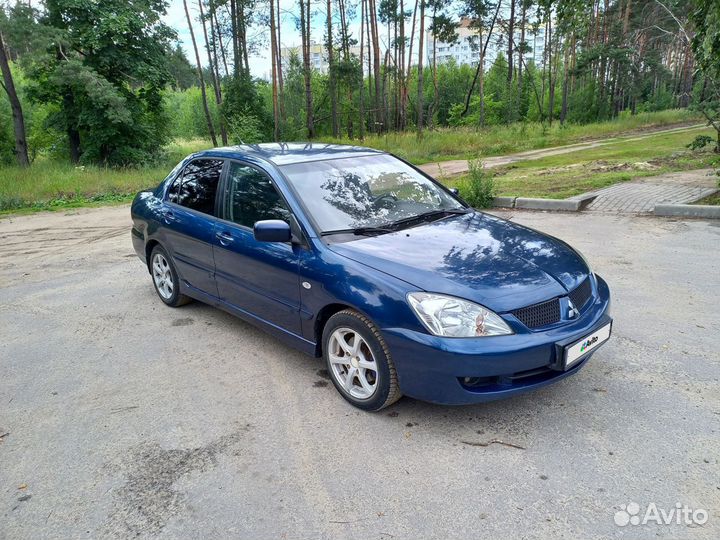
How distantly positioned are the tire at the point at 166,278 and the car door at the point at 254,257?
98cm

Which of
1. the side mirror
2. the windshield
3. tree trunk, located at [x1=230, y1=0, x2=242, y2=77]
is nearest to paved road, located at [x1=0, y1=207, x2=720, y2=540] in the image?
the side mirror

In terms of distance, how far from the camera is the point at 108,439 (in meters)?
3.20

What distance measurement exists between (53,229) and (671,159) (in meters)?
16.2

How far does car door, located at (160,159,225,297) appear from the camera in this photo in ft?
15.1

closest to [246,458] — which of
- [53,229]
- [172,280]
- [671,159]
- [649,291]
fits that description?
[172,280]

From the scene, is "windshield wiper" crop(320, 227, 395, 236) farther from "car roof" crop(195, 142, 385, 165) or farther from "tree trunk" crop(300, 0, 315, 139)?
"tree trunk" crop(300, 0, 315, 139)

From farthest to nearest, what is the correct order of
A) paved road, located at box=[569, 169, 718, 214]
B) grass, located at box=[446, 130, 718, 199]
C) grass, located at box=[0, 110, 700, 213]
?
grass, located at box=[0, 110, 700, 213] < grass, located at box=[446, 130, 718, 199] < paved road, located at box=[569, 169, 718, 214]

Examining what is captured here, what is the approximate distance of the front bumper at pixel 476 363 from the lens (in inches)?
112

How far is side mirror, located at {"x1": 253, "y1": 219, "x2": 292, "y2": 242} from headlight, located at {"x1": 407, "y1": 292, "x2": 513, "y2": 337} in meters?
1.10

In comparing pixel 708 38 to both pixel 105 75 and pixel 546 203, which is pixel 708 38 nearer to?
pixel 546 203

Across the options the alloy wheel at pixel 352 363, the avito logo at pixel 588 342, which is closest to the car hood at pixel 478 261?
the avito logo at pixel 588 342

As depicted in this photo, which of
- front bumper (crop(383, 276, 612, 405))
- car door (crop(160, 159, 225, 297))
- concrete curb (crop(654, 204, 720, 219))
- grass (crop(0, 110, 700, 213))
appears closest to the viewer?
front bumper (crop(383, 276, 612, 405))

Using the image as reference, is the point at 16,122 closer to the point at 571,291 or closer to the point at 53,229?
the point at 53,229

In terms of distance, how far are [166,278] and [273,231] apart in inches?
93.7
